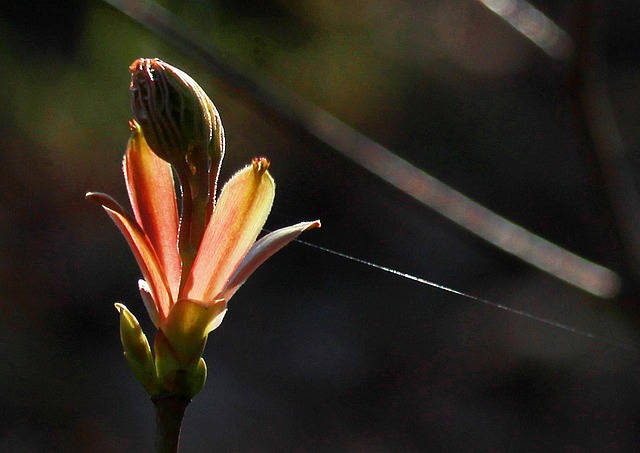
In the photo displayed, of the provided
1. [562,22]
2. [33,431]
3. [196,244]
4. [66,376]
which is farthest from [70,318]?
[196,244]

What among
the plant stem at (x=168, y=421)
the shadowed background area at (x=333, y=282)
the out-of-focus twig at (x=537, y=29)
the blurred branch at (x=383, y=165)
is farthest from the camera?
the shadowed background area at (x=333, y=282)

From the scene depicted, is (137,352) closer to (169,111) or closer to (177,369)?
(177,369)

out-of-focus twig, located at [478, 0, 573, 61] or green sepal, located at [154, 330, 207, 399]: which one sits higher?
out-of-focus twig, located at [478, 0, 573, 61]

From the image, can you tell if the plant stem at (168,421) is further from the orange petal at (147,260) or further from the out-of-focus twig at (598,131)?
the out-of-focus twig at (598,131)

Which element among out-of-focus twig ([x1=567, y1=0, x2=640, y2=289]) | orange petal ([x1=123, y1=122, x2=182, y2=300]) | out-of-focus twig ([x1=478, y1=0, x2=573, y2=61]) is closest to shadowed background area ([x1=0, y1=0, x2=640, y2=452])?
out-of-focus twig ([x1=478, y1=0, x2=573, y2=61])

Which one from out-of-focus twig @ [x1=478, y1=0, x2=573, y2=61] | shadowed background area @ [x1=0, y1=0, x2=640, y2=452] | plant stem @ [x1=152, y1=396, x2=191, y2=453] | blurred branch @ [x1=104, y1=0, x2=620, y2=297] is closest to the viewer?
plant stem @ [x1=152, y1=396, x2=191, y2=453]

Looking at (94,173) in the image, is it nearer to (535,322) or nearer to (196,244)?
(535,322)

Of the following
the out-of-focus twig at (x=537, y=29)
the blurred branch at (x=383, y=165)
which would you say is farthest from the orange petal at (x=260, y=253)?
the out-of-focus twig at (x=537, y=29)

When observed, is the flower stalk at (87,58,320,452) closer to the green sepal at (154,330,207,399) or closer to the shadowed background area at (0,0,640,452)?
the green sepal at (154,330,207,399)

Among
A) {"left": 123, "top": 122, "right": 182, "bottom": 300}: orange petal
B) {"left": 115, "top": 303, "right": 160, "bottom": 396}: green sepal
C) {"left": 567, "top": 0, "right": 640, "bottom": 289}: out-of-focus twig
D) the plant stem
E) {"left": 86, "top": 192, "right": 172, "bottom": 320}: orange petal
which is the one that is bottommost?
the plant stem
